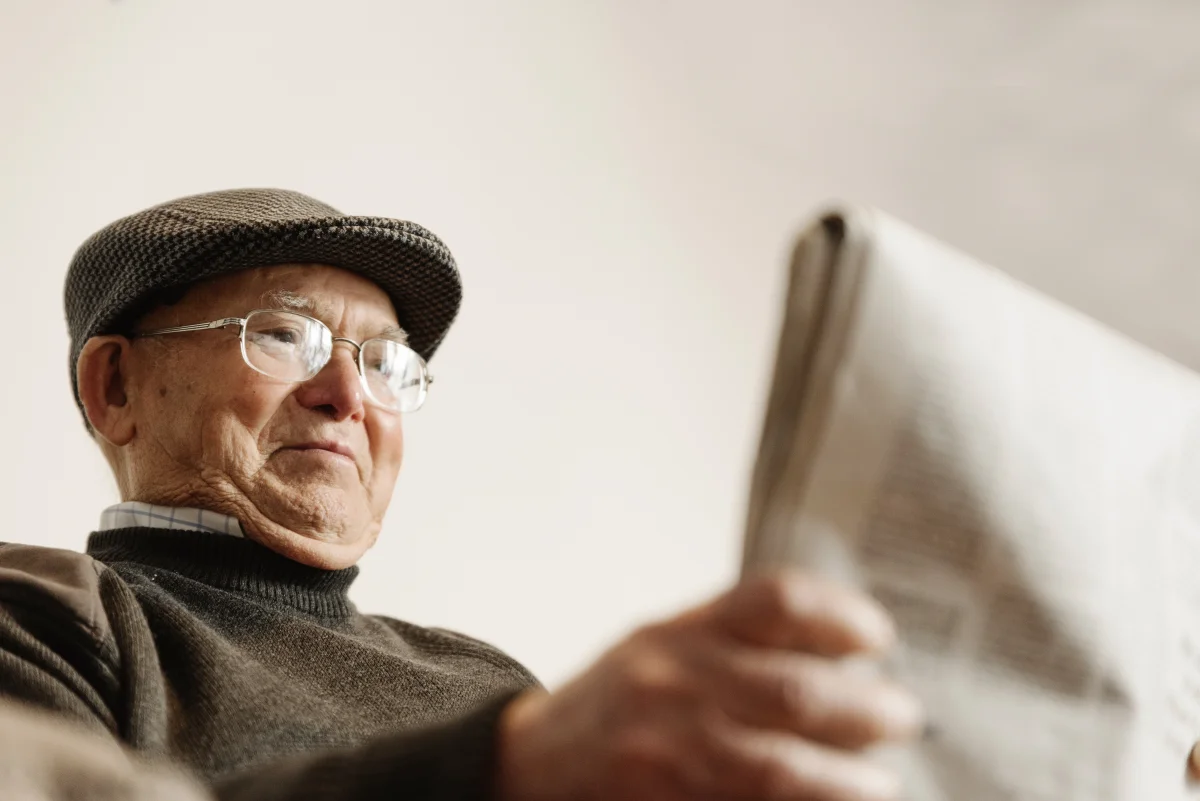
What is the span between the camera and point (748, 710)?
1.13 feet

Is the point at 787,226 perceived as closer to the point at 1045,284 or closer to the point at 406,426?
the point at 1045,284

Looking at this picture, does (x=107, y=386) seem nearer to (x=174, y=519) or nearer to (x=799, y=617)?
(x=174, y=519)

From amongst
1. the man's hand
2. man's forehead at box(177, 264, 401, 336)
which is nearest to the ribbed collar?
man's forehead at box(177, 264, 401, 336)

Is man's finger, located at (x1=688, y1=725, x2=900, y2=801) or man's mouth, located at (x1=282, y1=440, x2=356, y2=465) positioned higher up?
man's mouth, located at (x1=282, y1=440, x2=356, y2=465)

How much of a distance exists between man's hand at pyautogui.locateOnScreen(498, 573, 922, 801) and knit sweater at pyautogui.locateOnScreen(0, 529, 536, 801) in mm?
72

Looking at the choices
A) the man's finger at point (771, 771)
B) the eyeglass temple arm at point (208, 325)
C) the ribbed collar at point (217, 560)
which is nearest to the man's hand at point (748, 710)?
the man's finger at point (771, 771)

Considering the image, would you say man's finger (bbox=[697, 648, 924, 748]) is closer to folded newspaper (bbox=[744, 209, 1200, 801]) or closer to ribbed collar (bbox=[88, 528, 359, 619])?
folded newspaper (bbox=[744, 209, 1200, 801])

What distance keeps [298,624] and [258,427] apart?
20 centimetres

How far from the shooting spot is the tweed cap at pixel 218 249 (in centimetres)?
90

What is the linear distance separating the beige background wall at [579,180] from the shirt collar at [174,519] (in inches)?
10.9

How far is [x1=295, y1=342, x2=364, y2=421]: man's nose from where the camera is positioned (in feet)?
3.14

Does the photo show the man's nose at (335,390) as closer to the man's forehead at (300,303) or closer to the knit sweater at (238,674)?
the man's forehead at (300,303)

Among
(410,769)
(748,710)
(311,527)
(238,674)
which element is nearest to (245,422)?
(311,527)


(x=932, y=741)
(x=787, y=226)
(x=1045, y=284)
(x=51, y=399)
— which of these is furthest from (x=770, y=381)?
(x=1045, y=284)
